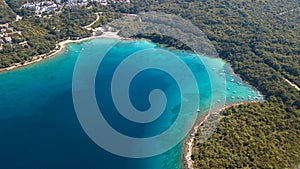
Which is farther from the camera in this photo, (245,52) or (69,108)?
(245,52)

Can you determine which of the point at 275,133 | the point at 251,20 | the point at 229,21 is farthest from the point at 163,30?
the point at 275,133

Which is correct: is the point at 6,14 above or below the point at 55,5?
above

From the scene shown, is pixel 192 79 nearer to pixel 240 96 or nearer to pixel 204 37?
pixel 240 96

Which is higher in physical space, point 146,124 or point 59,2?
point 59,2

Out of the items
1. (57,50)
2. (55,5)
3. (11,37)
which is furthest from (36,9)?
(57,50)

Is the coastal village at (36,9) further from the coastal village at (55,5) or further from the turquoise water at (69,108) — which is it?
the turquoise water at (69,108)

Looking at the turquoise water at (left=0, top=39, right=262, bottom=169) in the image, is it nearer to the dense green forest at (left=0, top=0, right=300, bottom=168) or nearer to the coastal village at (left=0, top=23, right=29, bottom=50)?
the dense green forest at (left=0, top=0, right=300, bottom=168)

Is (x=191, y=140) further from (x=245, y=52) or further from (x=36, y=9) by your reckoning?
(x=36, y=9)
